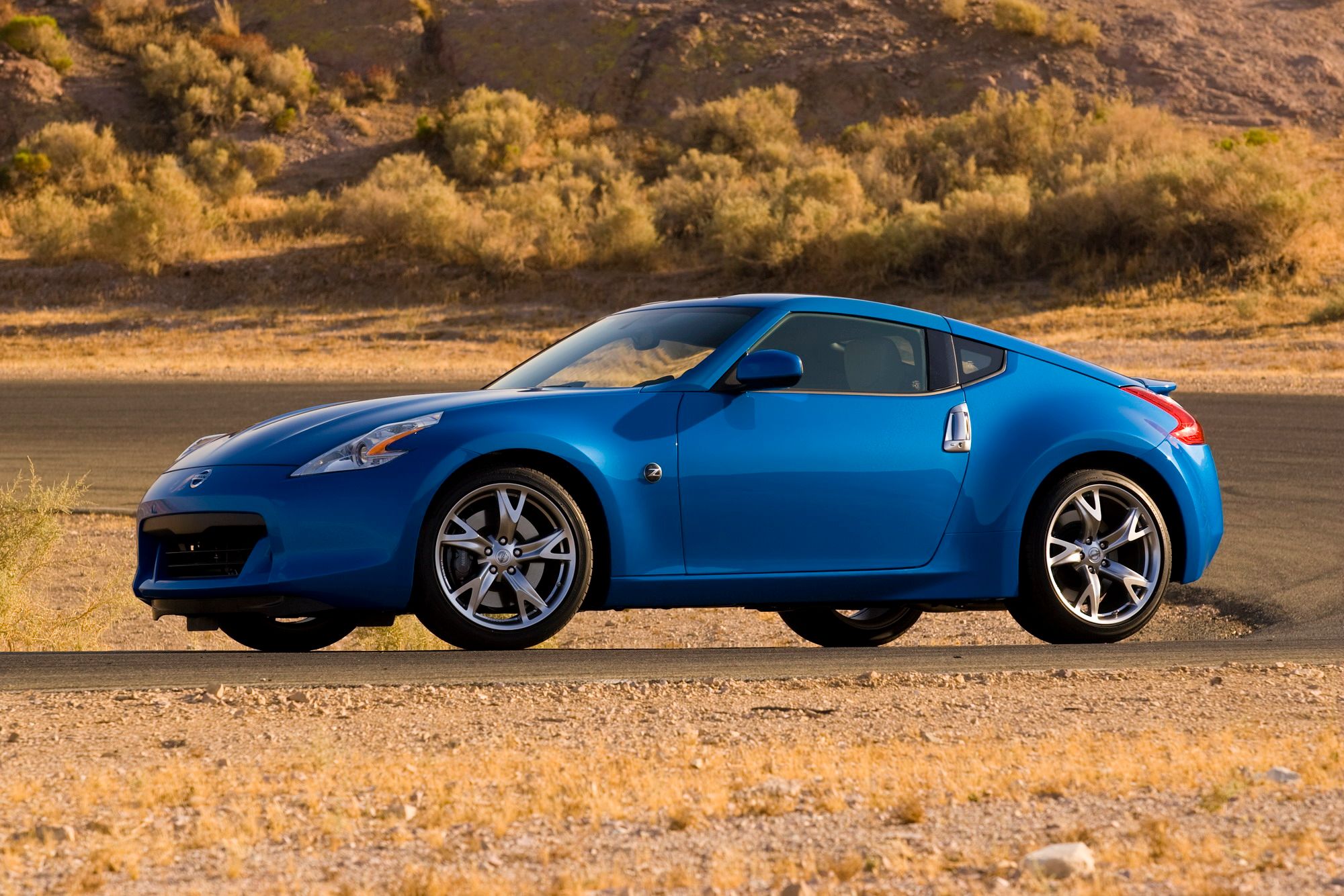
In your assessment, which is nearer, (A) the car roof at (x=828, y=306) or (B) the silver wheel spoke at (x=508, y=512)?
(B) the silver wheel spoke at (x=508, y=512)

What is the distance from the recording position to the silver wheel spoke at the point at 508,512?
6.58m

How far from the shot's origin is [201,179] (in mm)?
58688

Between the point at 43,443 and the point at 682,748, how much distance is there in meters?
17.0

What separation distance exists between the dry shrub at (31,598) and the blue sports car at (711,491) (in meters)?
3.37

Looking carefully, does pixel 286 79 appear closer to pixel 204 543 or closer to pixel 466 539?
pixel 204 543

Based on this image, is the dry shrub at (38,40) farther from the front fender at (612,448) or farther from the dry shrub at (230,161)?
the front fender at (612,448)

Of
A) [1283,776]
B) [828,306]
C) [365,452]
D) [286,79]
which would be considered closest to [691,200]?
[286,79]

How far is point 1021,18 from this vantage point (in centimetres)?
6381

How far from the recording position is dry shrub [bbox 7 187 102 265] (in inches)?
1704

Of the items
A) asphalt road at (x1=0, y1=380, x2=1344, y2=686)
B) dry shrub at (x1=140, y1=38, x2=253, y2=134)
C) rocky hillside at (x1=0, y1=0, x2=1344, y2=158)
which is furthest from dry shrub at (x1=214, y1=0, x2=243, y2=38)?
asphalt road at (x1=0, y1=380, x2=1344, y2=686)

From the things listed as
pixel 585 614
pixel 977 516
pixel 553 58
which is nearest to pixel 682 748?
pixel 977 516

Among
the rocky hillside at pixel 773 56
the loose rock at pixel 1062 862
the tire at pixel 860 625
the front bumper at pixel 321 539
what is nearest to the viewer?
the loose rock at pixel 1062 862

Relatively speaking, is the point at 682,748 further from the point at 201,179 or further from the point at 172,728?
the point at 201,179

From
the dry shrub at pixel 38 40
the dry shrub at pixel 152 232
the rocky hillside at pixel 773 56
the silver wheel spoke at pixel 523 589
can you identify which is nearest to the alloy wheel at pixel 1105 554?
the silver wheel spoke at pixel 523 589
